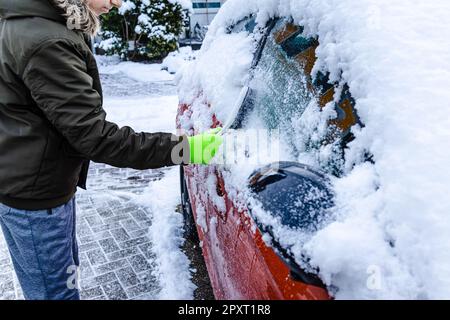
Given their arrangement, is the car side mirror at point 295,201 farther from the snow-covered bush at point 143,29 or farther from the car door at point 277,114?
the snow-covered bush at point 143,29

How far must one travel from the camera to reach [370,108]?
1388 mm

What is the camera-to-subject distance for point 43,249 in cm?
186

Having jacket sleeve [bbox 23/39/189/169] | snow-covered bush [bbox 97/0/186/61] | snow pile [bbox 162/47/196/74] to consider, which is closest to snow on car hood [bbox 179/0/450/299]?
jacket sleeve [bbox 23/39/189/169]

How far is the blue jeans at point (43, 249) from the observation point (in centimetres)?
183

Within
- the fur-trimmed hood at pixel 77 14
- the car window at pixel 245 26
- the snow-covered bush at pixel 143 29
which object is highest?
the fur-trimmed hood at pixel 77 14

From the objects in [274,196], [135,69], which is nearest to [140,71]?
[135,69]

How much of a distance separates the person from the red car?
0.27m

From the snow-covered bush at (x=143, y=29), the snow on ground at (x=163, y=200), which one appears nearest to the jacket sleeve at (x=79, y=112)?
the snow on ground at (x=163, y=200)

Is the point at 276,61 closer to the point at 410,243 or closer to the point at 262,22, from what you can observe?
the point at 262,22

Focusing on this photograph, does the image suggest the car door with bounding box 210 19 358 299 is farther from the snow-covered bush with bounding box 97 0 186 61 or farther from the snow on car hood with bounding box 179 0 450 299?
the snow-covered bush with bounding box 97 0 186 61

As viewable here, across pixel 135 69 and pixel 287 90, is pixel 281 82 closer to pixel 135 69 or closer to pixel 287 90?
pixel 287 90

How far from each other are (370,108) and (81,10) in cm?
113

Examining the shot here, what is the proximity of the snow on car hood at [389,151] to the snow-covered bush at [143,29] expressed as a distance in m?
10.4

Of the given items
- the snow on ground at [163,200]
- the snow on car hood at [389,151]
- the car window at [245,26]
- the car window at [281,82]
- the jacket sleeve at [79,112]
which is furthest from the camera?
the snow on ground at [163,200]
